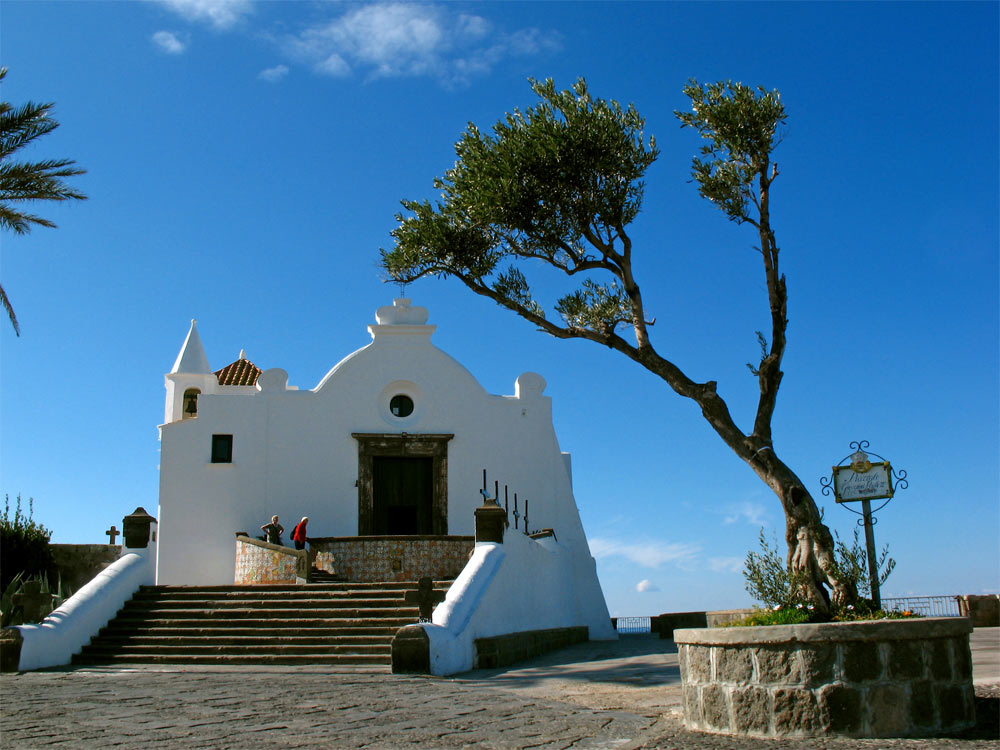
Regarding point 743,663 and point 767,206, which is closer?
point 743,663

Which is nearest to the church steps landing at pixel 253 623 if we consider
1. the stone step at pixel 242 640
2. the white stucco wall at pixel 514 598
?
the stone step at pixel 242 640

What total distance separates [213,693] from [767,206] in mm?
8182

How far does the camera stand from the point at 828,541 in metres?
8.30

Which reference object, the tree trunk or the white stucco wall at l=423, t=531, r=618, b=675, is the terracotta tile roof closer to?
the white stucco wall at l=423, t=531, r=618, b=675

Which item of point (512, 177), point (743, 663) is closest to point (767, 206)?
point (512, 177)

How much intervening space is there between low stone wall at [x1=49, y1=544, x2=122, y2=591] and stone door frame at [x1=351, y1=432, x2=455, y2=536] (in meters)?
9.29

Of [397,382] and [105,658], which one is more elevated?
[397,382]

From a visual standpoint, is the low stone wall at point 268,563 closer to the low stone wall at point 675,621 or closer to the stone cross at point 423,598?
the stone cross at point 423,598

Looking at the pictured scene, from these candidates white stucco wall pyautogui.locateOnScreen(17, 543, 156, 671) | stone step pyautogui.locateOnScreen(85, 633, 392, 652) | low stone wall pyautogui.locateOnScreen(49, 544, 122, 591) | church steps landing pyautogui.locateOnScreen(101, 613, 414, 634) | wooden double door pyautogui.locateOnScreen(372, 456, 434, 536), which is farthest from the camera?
low stone wall pyautogui.locateOnScreen(49, 544, 122, 591)

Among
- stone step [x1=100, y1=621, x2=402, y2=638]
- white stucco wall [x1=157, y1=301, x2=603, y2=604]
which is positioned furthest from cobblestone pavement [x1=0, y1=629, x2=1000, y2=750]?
white stucco wall [x1=157, y1=301, x2=603, y2=604]

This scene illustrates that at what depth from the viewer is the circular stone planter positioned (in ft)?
21.3

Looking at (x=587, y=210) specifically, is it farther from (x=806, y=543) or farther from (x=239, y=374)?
Result: (x=239, y=374)

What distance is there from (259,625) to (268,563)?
12.4 ft

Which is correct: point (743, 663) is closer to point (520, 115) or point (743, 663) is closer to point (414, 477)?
point (520, 115)
